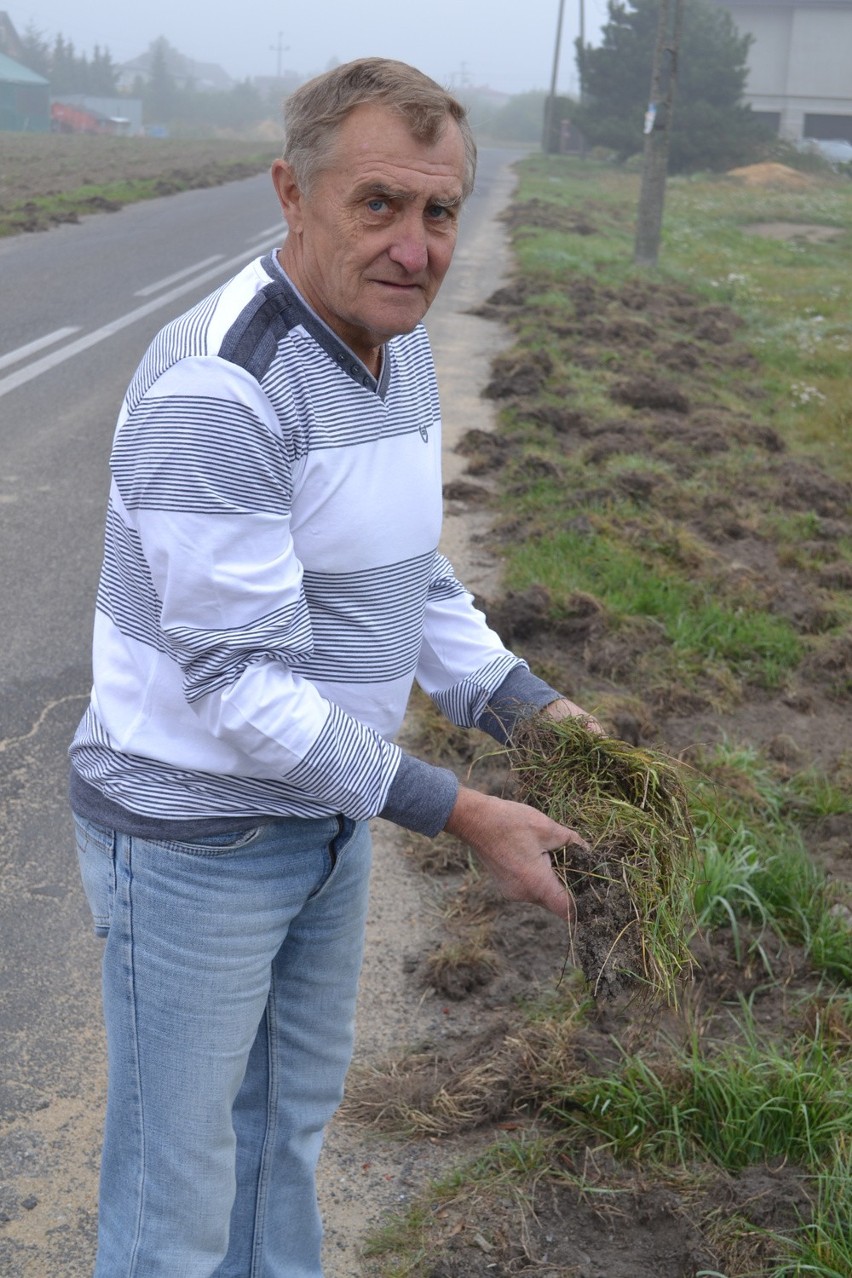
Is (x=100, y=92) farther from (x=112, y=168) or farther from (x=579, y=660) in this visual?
(x=579, y=660)

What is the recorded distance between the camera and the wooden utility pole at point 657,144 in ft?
69.6

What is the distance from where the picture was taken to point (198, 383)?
171 centimetres

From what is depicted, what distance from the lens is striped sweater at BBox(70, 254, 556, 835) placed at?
1.70 meters

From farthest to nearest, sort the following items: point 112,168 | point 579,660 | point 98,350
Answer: point 112,168 < point 98,350 < point 579,660

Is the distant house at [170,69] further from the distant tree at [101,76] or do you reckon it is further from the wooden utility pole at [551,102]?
the wooden utility pole at [551,102]

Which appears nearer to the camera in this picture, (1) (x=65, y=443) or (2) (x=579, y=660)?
(2) (x=579, y=660)

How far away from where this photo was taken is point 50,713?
4.84 metres

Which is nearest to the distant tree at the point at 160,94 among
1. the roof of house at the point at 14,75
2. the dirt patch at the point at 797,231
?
the roof of house at the point at 14,75

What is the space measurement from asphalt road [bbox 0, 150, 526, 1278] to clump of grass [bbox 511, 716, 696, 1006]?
1.23 metres

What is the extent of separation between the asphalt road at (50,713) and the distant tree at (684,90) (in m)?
43.0

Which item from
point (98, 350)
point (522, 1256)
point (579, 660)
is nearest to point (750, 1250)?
point (522, 1256)

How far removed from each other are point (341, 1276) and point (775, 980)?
145 cm

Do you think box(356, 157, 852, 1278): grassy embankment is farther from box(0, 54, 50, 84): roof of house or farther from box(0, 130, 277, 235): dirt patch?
box(0, 54, 50, 84): roof of house

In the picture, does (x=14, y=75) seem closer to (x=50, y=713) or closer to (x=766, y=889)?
(x=50, y=713)
